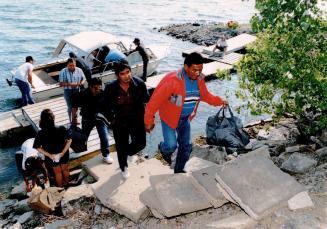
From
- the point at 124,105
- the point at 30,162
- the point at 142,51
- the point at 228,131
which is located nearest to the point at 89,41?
the point at 142,51

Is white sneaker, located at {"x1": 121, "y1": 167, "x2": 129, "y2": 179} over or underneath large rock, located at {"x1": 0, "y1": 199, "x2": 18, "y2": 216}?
over

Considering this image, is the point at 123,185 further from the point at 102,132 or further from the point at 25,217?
the point at 25,217

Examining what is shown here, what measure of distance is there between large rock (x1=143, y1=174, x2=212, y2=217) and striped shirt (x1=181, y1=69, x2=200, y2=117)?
984 millimetres

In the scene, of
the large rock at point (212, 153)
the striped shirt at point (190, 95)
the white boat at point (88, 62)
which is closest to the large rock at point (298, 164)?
the striped shirt at point (190, 95)

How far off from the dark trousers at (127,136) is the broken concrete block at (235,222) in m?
1.83

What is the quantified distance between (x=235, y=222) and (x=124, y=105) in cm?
227

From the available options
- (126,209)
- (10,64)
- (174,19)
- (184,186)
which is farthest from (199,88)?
(174,19)

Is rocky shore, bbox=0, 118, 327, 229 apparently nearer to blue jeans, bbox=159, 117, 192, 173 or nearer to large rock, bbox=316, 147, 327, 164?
large rock, bbox=316, 147, 327, 164

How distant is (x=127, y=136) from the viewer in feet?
19.3

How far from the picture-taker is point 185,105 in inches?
210

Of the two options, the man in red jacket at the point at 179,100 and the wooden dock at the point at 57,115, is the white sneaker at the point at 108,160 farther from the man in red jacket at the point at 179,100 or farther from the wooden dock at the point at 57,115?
the wooden dock at the point at 57,115

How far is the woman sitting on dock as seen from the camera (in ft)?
20.4

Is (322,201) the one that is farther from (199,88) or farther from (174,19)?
(174,19)

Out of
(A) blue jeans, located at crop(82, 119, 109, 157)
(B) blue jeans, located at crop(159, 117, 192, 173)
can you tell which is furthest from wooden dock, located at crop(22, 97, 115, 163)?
(B) blue jeans, located at crop(159, 117, 192, 173)
